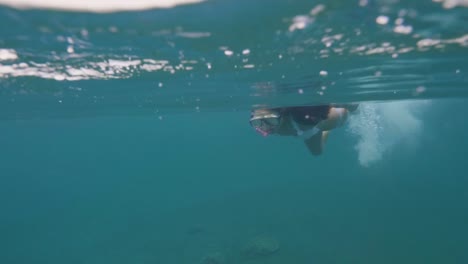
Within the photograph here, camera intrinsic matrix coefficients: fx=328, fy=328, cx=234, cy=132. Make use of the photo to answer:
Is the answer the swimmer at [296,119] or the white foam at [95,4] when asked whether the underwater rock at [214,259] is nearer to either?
the swimmer at [296,119]

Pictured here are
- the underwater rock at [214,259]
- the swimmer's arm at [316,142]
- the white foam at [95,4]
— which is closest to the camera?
the white foam at [95,4]

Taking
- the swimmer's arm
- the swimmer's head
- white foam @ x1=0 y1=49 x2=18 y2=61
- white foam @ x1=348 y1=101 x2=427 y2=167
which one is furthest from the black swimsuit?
white foam @ x1=348 y1=101 x2=427 y2=167

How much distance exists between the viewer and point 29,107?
23.0m

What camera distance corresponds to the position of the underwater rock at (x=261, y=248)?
2597cm

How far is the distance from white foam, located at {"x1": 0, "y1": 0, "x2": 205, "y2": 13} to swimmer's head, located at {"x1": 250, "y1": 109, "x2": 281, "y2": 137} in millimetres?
3532

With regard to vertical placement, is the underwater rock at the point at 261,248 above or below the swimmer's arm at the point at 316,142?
below

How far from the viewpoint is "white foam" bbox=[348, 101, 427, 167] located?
50.4 m

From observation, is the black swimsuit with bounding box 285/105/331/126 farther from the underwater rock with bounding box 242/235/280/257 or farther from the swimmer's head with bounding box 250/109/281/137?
the underwater rock with bounding box 242/235/280/257

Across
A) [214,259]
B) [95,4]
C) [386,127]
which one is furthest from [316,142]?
[386,127]

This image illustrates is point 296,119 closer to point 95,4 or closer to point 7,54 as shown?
point 95,4

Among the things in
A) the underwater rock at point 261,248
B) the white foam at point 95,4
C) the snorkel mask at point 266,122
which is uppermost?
the white foam at point 95,4

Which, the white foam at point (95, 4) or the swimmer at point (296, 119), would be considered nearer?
the white foam at point (95, 4)

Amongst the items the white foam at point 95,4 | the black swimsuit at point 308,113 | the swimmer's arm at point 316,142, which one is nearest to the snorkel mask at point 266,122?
the black swimsuit at point 308,113

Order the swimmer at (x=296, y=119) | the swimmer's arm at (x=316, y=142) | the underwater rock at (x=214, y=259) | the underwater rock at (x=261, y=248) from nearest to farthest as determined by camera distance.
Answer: the swimmer at (x=296, y=119) < the swimmer's arm at (x=316, y=142) < the underwater rock at (x=214, y=259) < the underwater rock at (x=261, y=248)
